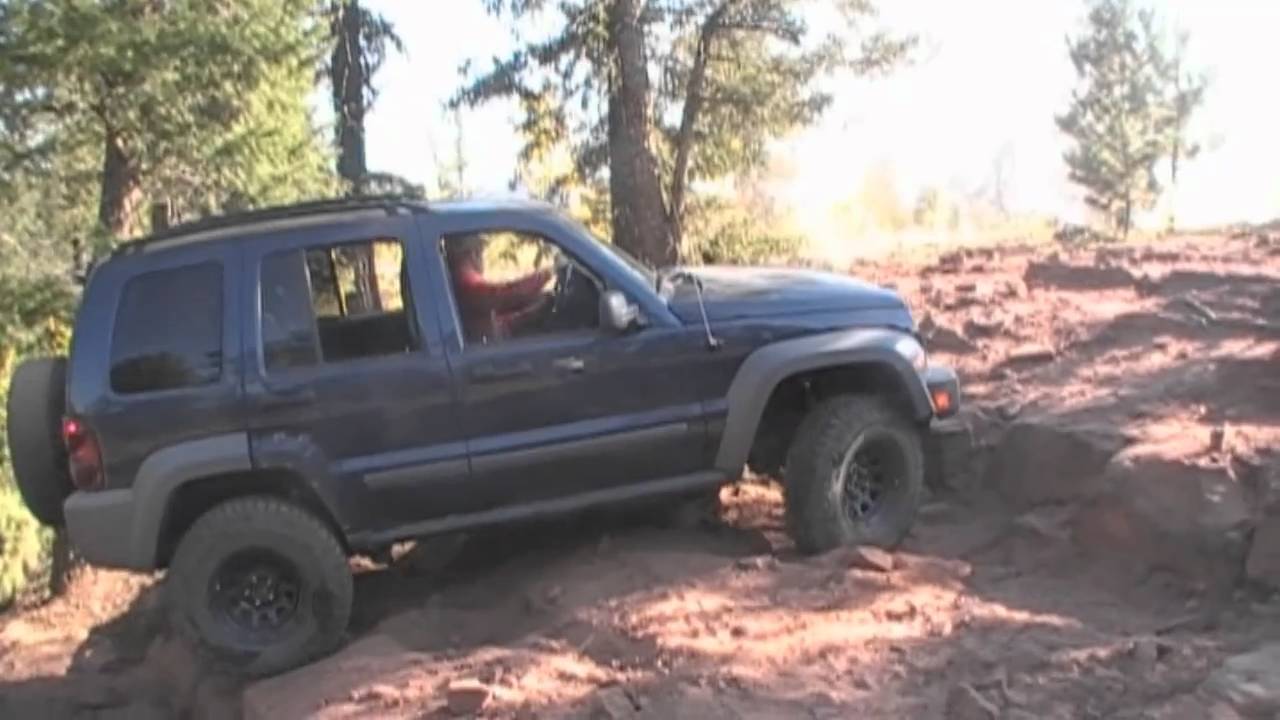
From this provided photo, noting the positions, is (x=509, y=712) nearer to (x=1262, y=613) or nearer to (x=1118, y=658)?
(x=1118, y=658)

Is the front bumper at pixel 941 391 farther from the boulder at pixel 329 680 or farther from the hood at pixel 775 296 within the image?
the boulder at pixel 329 680

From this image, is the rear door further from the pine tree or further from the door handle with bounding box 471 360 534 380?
the pine tree

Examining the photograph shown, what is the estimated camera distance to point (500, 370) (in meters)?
6.50

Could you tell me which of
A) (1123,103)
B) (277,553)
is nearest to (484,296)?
(277,553)

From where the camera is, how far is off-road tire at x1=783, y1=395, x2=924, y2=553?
6.89 m

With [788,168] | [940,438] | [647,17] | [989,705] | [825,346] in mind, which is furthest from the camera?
[788,168]

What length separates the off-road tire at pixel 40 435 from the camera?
641 cm

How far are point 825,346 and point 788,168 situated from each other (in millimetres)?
14241

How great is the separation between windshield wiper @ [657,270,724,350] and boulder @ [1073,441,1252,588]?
2125 mm

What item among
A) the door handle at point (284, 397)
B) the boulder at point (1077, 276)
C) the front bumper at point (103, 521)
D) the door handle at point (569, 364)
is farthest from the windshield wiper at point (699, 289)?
the boulder at point (1077, 276)

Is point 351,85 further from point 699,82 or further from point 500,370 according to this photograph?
point 500,370

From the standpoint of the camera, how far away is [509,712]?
530cm

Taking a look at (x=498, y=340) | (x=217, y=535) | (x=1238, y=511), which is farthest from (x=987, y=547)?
(x=217, y=535)

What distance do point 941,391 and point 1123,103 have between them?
3656cm
